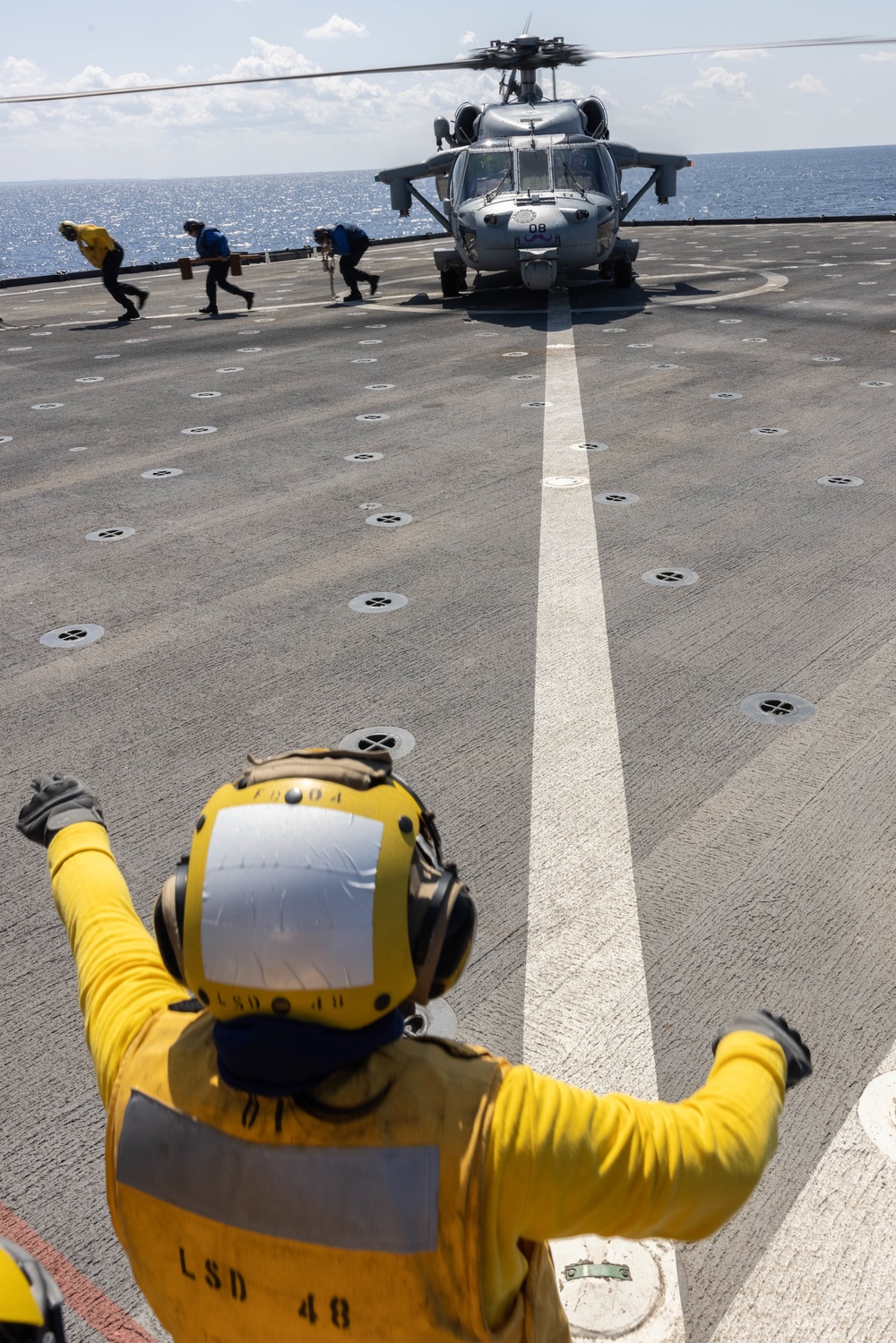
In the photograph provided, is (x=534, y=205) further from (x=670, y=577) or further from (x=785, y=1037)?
(x=785, y=1037)

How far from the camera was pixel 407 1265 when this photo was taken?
4.31 feet

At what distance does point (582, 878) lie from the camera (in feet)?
12.4

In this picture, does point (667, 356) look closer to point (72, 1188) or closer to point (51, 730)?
point (51, 730)

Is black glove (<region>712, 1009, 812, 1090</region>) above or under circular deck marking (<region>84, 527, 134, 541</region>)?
above

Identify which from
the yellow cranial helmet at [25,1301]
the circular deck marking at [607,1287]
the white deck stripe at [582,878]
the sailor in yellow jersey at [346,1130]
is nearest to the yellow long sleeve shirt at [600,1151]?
the sailor in yellow jersey at [346,1130]

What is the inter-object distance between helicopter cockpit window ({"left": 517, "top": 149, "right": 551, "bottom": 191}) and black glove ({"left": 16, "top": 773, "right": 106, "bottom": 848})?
17.3 metres

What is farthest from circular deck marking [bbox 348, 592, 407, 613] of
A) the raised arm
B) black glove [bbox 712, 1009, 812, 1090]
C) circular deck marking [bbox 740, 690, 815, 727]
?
black glove [bbox 712, 1009, 812, 1090]

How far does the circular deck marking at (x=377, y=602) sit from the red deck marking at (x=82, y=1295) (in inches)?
160

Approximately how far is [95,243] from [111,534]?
11448mm

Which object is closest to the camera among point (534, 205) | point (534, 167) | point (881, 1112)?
point (881, 1112)

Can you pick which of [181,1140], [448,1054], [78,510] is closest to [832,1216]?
[448,1054]

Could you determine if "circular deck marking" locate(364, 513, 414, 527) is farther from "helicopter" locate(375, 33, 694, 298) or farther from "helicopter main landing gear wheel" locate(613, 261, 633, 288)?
"helicopter main landing gear wheel" locate(613, 261, 633, 288)

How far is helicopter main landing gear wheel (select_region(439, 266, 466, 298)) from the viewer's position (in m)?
18.7

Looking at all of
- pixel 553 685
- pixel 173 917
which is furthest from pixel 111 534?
pixel 173 917
